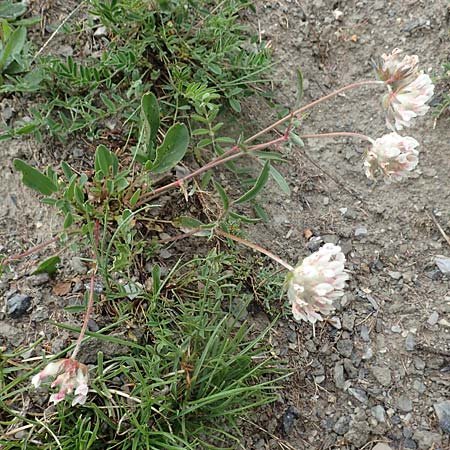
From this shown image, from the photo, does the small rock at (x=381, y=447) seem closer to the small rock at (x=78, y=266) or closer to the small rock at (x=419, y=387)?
the small rock at (x=419, y=387)

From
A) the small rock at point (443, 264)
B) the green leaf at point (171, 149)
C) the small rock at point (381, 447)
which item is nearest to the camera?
the green leaf at point (171, 149)

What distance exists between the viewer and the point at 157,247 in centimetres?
201

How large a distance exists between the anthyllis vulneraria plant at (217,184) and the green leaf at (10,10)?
0.64 meters

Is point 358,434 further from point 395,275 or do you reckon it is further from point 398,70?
point 398,70

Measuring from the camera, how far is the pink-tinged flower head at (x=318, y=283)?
159cm

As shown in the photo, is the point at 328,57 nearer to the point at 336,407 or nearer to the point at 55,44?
the point at 55,44

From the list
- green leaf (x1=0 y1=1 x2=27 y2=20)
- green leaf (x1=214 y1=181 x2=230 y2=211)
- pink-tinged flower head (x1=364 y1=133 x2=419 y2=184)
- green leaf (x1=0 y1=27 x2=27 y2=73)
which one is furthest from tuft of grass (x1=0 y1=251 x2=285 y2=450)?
green leaf (x1=0 y1=1 x2=27 y2=20)

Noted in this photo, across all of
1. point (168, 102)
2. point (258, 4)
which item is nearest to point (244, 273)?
point (168, 102)

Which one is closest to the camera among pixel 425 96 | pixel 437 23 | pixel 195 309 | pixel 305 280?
pixel 305 280

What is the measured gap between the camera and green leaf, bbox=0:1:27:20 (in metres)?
2.17

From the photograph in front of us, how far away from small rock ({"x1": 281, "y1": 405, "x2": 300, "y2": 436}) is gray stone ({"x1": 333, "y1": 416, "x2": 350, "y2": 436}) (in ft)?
0.43

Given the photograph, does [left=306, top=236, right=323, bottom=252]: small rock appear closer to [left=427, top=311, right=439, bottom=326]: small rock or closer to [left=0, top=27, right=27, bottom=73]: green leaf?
[left=427, top=311, right=439, bottom=326]: small rock

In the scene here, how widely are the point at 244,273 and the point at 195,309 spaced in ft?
0.81

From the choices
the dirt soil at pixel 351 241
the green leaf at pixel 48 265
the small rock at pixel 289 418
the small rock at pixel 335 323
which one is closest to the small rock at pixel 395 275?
the dirt soil at pixel 351 241
